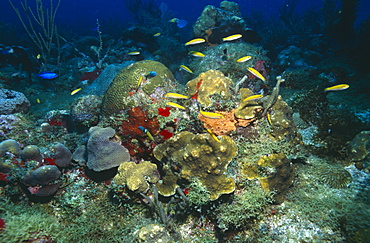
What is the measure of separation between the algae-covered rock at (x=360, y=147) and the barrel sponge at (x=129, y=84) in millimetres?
4811

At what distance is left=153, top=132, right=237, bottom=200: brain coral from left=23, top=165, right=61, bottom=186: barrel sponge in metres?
2.51

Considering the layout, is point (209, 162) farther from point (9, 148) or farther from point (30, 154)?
point (9, 148)

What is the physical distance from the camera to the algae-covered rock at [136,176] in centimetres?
338

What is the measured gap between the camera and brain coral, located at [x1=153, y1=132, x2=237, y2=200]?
3.16 metres

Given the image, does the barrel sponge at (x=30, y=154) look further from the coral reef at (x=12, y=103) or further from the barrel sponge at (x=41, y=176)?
the coral reef at (x=12, y=103)

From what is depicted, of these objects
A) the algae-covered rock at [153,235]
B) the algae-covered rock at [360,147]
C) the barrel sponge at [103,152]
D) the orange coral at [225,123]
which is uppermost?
the orange coral at [225,123]

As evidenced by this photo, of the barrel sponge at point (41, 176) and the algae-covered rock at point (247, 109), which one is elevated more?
the algae-covered rock at point (247, 109)

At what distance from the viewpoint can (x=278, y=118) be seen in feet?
12.5

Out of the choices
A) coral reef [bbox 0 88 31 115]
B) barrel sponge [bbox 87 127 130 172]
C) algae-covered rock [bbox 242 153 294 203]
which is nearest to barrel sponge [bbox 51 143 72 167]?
barrel sponge [bbox 87 127 130 172]

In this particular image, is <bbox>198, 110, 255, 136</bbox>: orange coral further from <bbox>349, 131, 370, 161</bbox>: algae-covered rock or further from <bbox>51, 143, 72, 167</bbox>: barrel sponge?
<bbox>51, 143, 72, 167</bbox>: barrel sponge

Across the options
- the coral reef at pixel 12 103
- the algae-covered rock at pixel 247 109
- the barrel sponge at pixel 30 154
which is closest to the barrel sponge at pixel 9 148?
the barrel sponge at pixel 30 154

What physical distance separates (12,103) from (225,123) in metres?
7.00

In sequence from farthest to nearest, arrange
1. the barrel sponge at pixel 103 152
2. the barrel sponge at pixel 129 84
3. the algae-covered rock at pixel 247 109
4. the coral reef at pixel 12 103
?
the coral reef at pixel 12 103, the barrel sponge at pixel 129 84, the barrel sponge at pixel 103 152, the algae-covered rock at pixel 247 109

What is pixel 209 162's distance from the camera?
3.21 m
